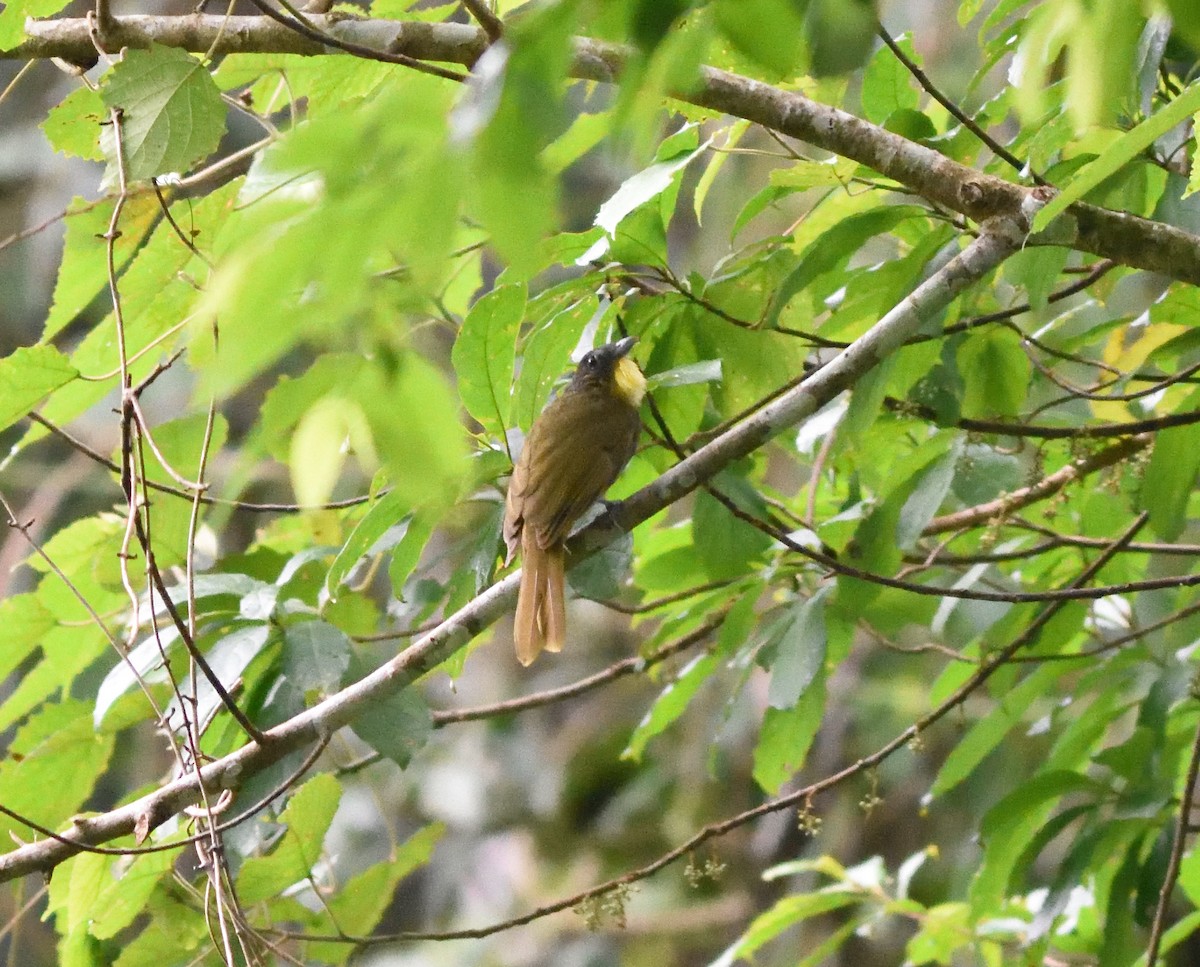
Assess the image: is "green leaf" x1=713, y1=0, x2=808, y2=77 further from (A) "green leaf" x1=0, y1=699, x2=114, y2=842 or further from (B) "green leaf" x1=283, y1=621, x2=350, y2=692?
(A) "green leaf" x1=0, y1=699, x2=114, y2=842

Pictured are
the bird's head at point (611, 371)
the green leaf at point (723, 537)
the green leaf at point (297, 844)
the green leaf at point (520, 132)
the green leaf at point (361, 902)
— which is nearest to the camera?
the green leaf at point (520, 132)

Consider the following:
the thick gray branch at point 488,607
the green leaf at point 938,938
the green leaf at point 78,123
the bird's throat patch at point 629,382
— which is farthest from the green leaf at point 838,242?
the green leaf at point 938,938

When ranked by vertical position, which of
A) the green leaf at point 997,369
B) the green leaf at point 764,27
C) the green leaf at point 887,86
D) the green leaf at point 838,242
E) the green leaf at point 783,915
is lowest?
the green leaf at point 783,915

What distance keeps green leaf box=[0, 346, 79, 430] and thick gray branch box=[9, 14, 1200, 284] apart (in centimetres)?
42

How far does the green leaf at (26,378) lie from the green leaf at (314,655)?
52 cm

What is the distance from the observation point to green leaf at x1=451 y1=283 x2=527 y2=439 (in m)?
1.84

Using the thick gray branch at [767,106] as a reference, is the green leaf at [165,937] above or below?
below

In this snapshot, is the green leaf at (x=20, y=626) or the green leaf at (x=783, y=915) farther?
the green leaf at (x=783, y=915)

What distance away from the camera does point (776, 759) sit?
7.89ft

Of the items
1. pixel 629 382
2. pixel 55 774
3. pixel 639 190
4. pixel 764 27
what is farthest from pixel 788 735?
Result: pixel 764 27

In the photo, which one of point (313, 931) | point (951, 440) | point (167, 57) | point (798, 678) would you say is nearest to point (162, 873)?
point (313, 931)

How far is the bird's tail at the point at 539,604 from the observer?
2336 millimetres

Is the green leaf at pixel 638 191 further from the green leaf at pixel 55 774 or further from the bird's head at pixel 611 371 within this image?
the green leaf at pixel 55 774

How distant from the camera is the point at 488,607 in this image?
1849 millimetres
